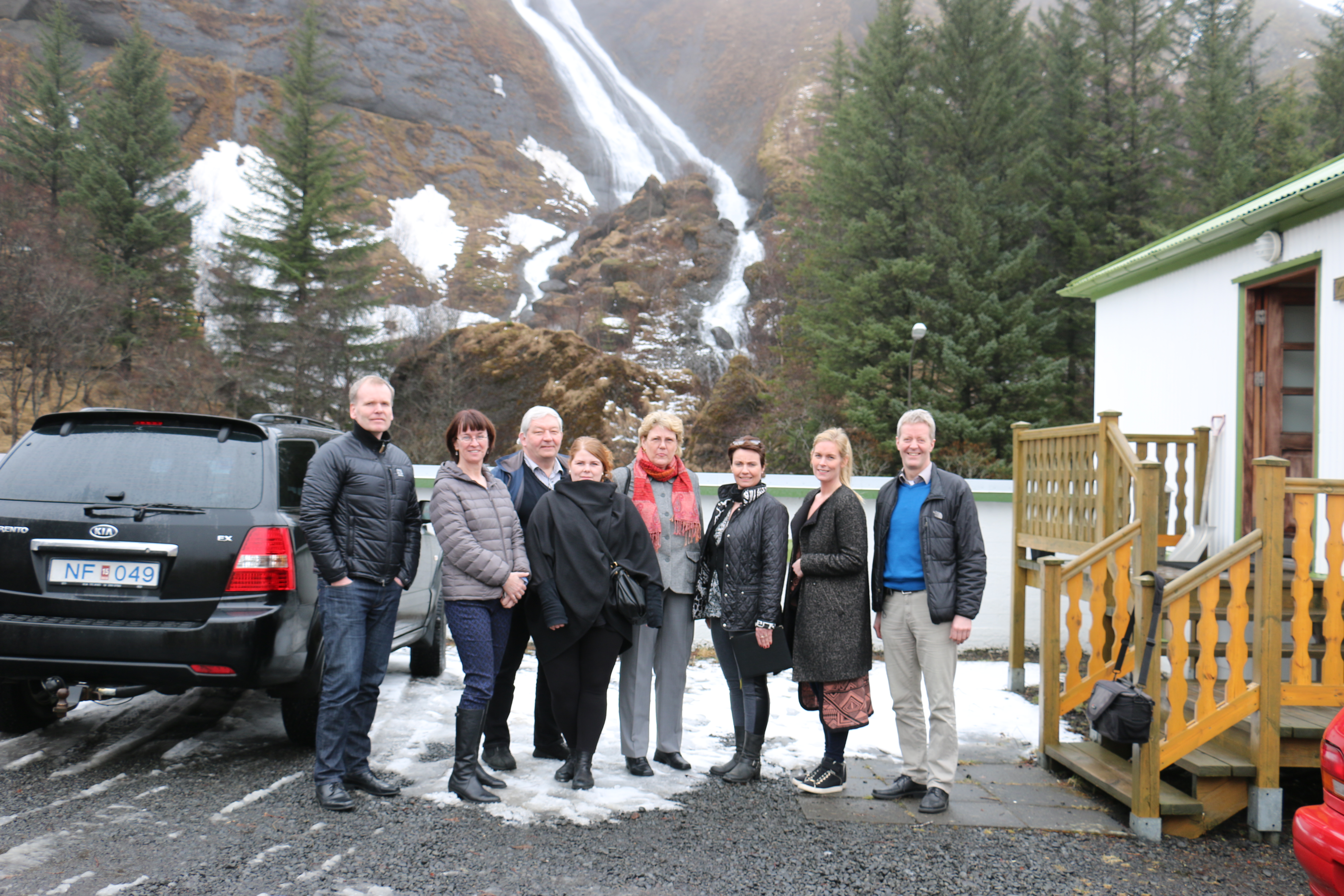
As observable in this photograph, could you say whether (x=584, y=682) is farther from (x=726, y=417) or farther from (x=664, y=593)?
(x=726, y=417)

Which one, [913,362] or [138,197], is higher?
[138,197]

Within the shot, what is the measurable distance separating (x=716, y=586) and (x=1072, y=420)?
18.4 m

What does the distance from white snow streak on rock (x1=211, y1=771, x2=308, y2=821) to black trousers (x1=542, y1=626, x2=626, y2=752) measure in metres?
1.28

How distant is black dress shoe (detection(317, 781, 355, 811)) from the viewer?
361 centimetres

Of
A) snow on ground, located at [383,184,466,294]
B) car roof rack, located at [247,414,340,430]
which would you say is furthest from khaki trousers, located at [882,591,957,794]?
snow on ground, located at [383,184,466,294]

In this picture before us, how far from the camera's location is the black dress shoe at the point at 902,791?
13.4 feet

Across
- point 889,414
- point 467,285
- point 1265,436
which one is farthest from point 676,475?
point 467,285

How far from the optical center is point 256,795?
377 centimetres

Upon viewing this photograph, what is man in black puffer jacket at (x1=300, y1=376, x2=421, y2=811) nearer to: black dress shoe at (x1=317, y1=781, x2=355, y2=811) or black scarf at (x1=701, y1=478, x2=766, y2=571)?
black dress shoe at (x1=317, y1=781, x2=355, y2=811)

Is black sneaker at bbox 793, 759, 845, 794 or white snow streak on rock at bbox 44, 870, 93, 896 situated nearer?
white snow streak on rock at bbox 44, 870, 93, 896

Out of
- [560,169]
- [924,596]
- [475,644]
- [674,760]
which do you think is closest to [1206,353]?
[924,596]

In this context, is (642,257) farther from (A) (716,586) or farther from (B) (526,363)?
(A) (716,586)

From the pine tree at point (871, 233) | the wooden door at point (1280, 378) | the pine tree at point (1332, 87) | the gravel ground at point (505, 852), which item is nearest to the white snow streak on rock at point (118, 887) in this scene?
the gravel ground at point (505, 852)

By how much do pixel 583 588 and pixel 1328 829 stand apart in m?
2.83
